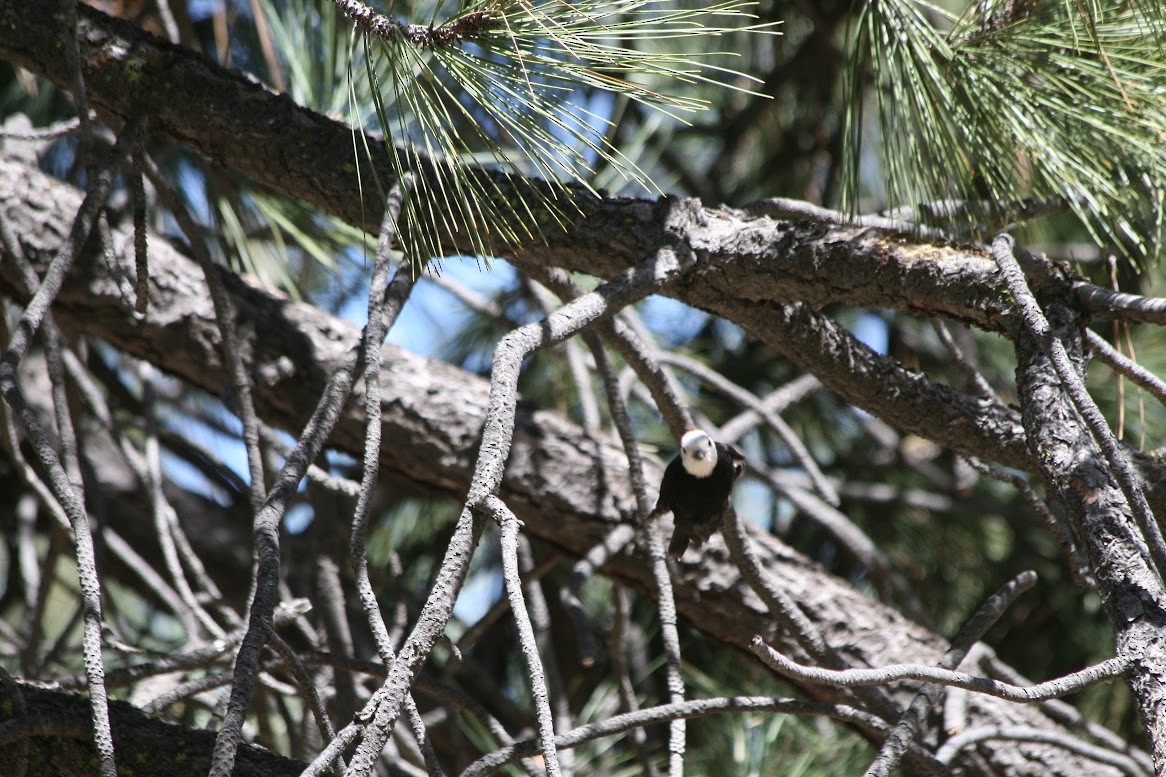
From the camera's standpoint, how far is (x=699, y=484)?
1.32 meters

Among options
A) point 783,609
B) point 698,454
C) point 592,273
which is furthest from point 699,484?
point 592,273

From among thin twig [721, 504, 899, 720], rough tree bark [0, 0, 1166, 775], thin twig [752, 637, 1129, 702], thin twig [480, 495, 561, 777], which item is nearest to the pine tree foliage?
rough tree bark [0, 0, 1166, 775]

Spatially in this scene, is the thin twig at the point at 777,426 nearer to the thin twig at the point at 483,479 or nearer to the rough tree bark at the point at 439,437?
the rough tree bark at the point at 439,437

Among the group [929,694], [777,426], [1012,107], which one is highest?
[1012,107]

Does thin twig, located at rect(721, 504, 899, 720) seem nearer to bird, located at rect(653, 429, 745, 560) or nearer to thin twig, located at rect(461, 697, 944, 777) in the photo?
bird, located at rect(653, 429, 745, 560)

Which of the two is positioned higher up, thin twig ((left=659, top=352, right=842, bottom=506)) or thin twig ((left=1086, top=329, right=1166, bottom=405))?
thin twig ((left=1086, top=329, right=1166, bottom=405))

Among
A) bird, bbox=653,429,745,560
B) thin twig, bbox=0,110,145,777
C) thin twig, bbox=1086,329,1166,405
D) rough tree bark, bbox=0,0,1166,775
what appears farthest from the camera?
bird, bbox=653,429,745,560

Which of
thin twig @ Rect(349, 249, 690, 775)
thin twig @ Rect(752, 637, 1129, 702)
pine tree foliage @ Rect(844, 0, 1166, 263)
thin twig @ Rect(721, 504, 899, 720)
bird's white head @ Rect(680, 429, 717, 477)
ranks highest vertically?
pine tree foliage @ Rect(844, 0, 1166, 263)

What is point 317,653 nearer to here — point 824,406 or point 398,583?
point 398,583

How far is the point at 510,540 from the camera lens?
68cm

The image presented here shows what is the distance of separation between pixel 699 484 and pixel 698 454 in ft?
0.13

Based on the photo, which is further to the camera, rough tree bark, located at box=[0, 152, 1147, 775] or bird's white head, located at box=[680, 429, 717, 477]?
rough tree bark, located at box=[0, 152, 1147, 775]

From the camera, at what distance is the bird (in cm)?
131

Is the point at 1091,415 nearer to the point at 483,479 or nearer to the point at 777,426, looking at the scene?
the point at 483,479
